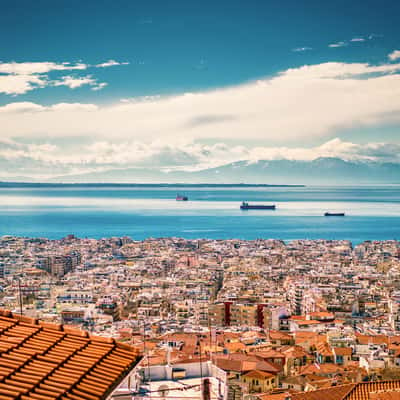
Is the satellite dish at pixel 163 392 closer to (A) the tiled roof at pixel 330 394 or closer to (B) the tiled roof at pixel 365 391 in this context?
(B) the tiled roof at pixel 365 391

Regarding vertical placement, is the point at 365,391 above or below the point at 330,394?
above

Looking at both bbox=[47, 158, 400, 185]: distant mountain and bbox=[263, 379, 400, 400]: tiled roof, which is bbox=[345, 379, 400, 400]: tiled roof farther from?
bbox=[47, 158, 400, 185]: distant mountain

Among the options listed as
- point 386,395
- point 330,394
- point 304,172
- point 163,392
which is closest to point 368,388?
point 386,395

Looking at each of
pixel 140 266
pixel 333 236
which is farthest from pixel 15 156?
pixel 140 266

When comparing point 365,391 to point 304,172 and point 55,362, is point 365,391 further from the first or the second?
point 304,172

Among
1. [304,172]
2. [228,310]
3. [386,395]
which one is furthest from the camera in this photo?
[304,172]

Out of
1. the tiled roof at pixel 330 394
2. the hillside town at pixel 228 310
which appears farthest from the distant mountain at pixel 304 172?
the tiled roof at pixel 330 394
